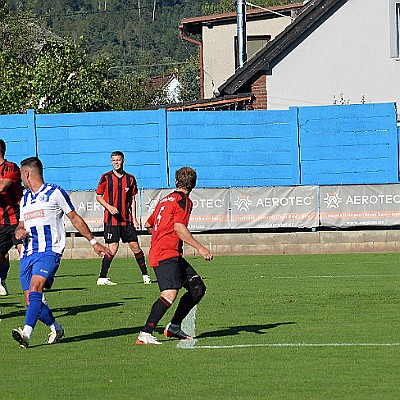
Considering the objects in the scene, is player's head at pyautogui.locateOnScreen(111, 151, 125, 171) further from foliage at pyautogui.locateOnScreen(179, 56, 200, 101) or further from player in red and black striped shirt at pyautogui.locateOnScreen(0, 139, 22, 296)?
foliage at pyautogui.locateOnScreen(179, 56, 200, 101)

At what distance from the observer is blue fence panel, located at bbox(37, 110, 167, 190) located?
25641 mm

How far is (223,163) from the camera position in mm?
25578

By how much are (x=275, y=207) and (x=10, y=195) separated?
461 inches

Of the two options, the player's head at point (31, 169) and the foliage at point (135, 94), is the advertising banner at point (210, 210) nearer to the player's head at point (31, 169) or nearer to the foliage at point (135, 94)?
the player's head at point (31, 169)

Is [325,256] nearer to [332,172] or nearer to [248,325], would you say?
[332,172]

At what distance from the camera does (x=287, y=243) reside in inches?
954

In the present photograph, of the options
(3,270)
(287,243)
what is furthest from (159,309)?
(287,243)

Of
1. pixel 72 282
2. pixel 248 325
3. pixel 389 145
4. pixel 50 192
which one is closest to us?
pixel 50 192

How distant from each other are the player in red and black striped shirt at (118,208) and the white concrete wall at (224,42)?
26.1m

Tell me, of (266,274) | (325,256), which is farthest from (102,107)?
(266,274)

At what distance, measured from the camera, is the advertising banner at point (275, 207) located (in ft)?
79.8

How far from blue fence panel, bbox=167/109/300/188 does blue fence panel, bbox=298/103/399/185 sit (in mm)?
530

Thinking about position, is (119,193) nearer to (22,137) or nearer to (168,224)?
(168,224)

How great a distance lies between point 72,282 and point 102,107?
2392 cm
